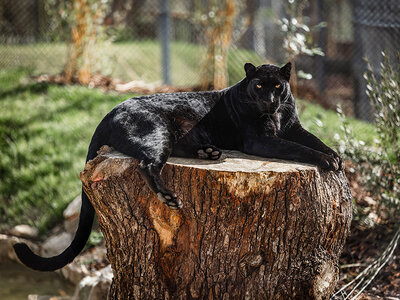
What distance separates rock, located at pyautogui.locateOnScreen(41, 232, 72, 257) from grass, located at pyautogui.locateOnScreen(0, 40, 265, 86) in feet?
12.5

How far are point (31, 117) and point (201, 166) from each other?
4475mm

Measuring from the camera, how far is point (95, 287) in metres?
3.91

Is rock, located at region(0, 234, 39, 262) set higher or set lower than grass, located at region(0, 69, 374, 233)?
lower

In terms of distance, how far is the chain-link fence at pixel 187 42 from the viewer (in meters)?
→ 7.33

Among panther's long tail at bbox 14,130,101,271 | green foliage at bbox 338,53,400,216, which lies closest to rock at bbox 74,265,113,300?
panther's long tail at bbox 14,130,101,271

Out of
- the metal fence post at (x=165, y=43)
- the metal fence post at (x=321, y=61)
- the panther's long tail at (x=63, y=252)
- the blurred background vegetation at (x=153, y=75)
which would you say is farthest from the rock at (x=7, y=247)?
the metal fence post at (x=321, y=61)

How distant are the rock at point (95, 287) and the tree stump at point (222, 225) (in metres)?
0.97

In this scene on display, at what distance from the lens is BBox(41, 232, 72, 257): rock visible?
4.75 metres

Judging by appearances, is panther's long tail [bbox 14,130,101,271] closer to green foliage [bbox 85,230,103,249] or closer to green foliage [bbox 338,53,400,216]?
green foliage [bbox 85,230,103,249]

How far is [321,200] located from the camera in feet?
9.53

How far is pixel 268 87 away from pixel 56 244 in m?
2.75

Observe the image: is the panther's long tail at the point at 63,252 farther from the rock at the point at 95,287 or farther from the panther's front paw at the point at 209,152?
the rock at the point at 95,287

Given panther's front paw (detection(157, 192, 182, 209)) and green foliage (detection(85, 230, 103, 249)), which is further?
green foliage (detection(85, 230, 103, 249))

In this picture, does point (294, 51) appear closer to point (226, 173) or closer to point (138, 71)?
point (226, 173)
